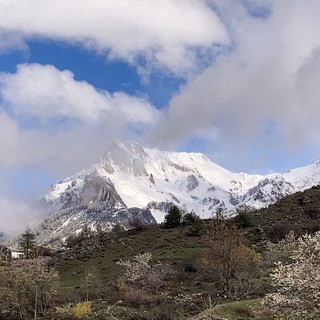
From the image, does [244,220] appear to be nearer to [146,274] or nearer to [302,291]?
[146,274]

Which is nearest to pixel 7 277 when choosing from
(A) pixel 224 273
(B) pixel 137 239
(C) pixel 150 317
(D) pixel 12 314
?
(D) pixel 12 314

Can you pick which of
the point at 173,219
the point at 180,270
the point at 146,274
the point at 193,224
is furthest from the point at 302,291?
the point at 173,219

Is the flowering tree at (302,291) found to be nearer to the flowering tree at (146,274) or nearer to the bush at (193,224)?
the flowering tree at (146,274)

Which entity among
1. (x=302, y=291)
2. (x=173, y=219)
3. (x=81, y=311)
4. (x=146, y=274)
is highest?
(x=173, y=219)

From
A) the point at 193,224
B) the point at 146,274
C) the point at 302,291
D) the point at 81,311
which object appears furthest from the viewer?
the point at 193,224

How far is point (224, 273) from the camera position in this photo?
64.5m

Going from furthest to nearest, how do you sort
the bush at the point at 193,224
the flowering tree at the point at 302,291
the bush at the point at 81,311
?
the bush at the point at 193,224 < the bush at the point at 81,311 < the flowering tree at the point at 302,291

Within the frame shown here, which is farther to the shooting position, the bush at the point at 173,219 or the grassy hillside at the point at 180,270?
the bush at the point at 173,219

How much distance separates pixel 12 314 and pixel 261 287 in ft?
95.5

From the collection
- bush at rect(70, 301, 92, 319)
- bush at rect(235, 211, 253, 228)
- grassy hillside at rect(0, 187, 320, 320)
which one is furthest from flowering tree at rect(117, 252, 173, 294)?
bush at rect(235, 211, 253, 228)

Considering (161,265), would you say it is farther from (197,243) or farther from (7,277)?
(7,277)

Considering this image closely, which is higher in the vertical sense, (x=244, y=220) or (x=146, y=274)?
(x=244, y=220)

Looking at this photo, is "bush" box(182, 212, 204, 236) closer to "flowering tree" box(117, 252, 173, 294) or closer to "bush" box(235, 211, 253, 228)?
"bush" box(235, 211, 253, 228)

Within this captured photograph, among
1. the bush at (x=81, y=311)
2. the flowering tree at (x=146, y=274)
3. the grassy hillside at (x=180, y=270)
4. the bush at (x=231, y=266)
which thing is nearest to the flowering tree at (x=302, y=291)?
the grassy hillside at (x=180, y=270)
